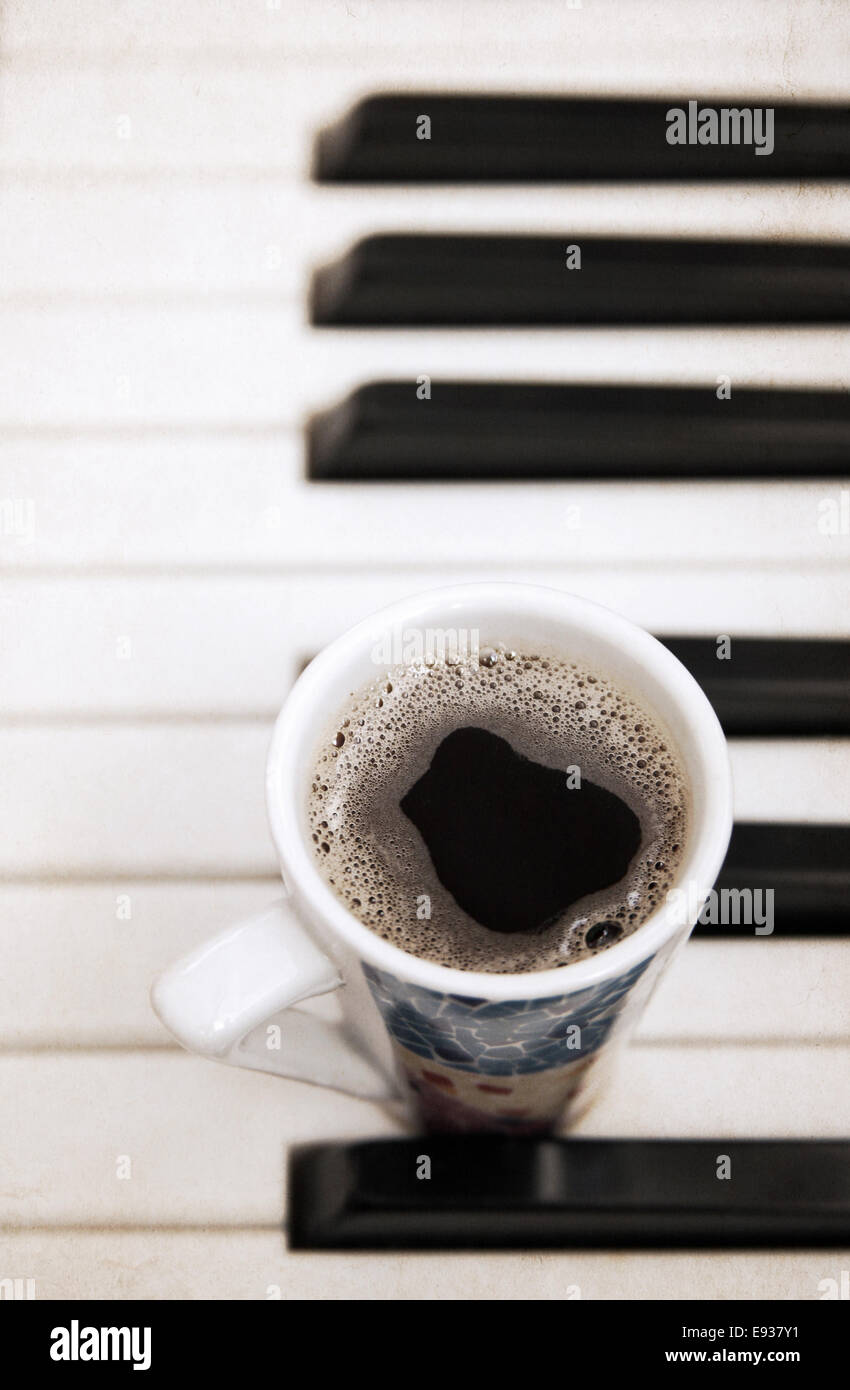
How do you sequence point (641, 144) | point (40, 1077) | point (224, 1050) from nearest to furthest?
point (224, 1050)
point (40, 1077)
point (641, 144)

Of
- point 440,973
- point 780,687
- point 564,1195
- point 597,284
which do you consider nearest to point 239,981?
point 440,973

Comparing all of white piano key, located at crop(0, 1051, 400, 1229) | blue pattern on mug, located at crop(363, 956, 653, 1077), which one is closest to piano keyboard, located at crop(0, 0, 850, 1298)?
white piano key, located at crop(0, 1051, 400, 1229)

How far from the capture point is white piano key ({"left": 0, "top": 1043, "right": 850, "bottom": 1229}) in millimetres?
480

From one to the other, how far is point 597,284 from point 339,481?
0.17 metres

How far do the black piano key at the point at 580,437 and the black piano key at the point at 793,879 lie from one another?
188 millimetres

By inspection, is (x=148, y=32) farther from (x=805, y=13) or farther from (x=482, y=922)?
(x=482, y=922)

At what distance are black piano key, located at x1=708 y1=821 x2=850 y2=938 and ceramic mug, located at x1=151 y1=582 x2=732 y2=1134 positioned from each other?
0.11 meters

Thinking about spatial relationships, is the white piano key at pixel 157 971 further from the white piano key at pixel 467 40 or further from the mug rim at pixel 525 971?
the white piano key at pixel 467 40

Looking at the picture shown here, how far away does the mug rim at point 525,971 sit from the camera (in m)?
0.35

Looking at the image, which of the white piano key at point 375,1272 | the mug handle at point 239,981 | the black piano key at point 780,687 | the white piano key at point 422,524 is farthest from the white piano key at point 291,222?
the white piano key at point 375,1272

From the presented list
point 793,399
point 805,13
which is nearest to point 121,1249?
point 793,399

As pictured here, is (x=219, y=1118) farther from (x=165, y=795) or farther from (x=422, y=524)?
(x=422, y=524)
